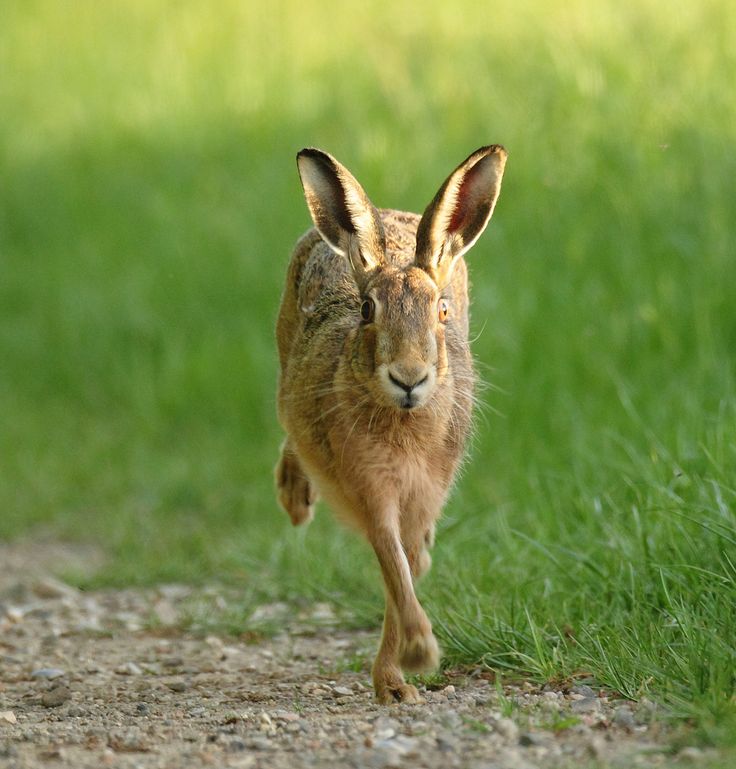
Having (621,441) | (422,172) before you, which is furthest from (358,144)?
(621,441)

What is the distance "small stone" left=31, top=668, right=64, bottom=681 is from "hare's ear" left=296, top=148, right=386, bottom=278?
6.16ft

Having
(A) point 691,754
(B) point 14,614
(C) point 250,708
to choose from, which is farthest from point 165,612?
(A) point 691,754

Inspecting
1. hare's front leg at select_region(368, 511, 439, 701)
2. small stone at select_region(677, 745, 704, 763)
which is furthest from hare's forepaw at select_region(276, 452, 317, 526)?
small stone at select_region(677, 745, 704, 763)

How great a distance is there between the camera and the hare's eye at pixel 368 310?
4.81 metres

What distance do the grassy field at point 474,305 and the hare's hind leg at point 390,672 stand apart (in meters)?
0.32

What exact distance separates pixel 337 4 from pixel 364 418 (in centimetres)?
1006

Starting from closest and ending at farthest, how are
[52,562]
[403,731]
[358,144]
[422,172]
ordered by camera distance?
1. [403,731]
2. [52,562]
3. [422,172]
4. [358,144]

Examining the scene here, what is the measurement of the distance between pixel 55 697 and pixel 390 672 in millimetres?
1166

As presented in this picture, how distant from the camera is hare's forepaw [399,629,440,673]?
15.4ft

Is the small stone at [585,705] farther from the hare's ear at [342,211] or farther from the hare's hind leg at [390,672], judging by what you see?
the hare's ear at [342,211]

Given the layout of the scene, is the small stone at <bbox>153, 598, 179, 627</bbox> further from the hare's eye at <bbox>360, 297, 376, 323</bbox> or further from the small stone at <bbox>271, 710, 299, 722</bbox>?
the hare's eye at <bbox>360, 297, 376, 323</bbox>

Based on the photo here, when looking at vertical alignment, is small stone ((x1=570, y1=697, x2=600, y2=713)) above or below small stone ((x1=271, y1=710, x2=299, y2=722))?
above

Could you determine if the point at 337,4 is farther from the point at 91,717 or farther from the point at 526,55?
the point at 91,717

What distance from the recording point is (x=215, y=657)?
596 centimetres
